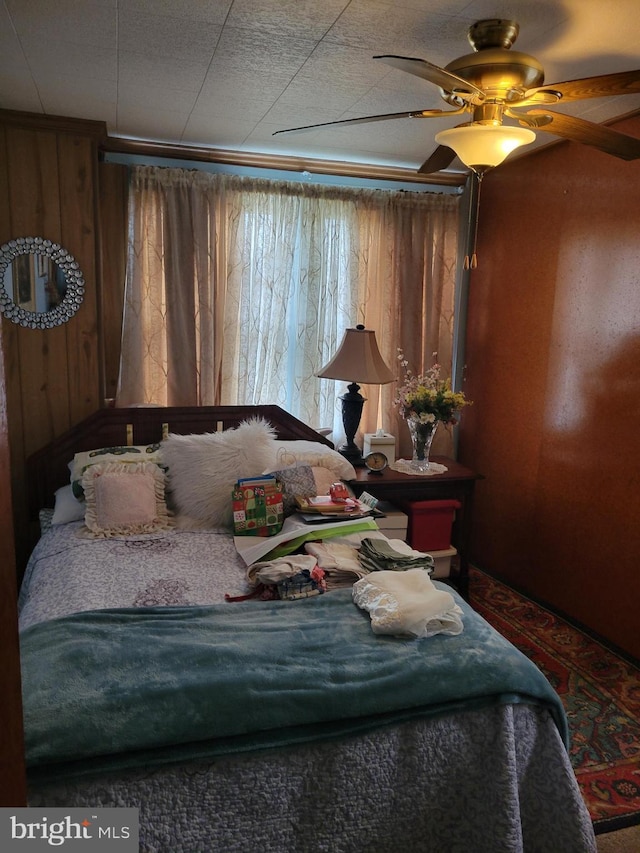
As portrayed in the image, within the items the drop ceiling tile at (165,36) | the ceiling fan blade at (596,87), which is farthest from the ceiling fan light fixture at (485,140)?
the drop ceiling tile at (165,36)

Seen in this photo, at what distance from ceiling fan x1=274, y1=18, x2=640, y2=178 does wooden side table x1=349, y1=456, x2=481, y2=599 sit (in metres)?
1.89

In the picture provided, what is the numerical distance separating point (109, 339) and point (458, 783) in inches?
113

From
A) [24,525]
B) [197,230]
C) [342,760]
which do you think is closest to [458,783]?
[342,760]

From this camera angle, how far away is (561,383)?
3510mm

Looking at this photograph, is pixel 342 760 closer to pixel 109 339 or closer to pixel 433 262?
pixel 109 339

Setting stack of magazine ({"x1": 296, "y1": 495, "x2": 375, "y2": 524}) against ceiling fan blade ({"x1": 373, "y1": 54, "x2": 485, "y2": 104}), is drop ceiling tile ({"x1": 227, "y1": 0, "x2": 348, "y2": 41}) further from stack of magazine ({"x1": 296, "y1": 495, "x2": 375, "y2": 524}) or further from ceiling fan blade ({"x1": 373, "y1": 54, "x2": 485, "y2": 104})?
stack of magazine ({"x1": 296, "y1": 495, "x2": 375, "y2": 524})

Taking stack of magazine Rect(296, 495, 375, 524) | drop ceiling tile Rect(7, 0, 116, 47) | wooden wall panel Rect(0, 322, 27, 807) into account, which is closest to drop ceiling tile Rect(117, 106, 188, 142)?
drop ceiling tile Rect(7, 0, 116, 47)

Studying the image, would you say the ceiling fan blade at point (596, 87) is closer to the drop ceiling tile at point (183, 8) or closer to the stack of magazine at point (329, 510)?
the drop ceiling tile at point (183, 8)

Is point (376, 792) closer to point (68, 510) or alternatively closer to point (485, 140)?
point (485, 140)

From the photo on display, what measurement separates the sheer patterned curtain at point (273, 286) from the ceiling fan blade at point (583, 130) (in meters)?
2.10

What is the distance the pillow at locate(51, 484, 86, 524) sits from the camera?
120 inches

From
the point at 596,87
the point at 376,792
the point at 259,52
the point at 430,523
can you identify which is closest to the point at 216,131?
the point at 259,52

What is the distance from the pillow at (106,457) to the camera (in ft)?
10.2

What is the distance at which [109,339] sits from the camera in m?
3.66
